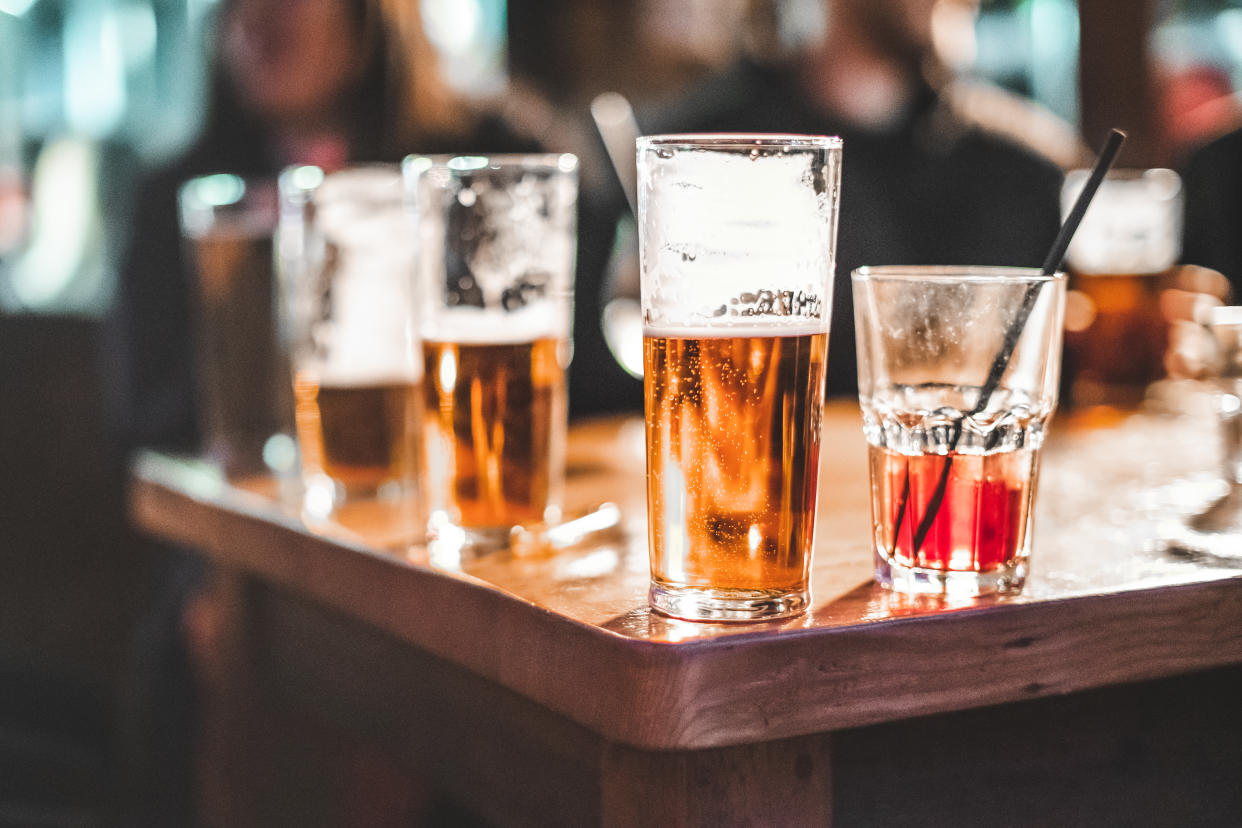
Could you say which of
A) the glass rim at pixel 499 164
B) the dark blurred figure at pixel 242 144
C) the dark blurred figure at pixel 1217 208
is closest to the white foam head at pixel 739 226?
the glass rim at pixel 499 164

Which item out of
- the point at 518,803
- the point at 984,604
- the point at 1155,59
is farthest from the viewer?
the point at 1155,59

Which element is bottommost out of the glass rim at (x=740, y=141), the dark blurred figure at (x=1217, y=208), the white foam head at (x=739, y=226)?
the dark blurred figure at (x=1217, y=208)

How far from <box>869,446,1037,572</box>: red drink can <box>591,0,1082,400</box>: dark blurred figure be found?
2259mm

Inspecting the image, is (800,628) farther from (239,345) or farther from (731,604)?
(239,345)

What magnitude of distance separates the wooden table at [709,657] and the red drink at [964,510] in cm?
3

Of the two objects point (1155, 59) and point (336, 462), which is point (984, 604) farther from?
point (1155, 59)

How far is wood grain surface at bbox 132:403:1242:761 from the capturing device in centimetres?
63

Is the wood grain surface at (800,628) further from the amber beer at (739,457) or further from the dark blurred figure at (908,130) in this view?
the dark blurred figure at (908,130)

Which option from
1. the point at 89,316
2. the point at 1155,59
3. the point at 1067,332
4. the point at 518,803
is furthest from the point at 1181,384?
the point at 1155,59

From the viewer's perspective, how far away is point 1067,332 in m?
1.74

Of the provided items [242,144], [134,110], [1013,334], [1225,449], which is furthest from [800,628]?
[134,110]

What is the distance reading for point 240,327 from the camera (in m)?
1.33

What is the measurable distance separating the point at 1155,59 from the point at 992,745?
11.4 ft

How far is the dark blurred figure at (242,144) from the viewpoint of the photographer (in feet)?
7.66
